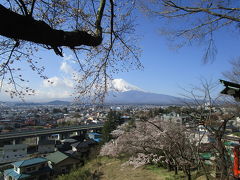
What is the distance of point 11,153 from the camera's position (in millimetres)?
22656

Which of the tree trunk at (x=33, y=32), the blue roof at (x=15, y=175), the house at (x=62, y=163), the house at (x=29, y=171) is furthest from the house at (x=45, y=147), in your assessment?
the tree trunk at (x=33, y=32)

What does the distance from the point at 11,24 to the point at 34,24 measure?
0.55 ft

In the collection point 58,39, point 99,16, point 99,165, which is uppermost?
point 99,16

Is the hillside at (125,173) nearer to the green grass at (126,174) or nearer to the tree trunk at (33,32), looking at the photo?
the green grass at (126,174)

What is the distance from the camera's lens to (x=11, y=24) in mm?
1293

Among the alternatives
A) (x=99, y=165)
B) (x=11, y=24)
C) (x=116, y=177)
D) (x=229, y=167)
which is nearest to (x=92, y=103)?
(x=11, y=24)

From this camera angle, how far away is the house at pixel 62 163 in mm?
16828

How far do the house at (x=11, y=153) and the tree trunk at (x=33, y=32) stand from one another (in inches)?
1017

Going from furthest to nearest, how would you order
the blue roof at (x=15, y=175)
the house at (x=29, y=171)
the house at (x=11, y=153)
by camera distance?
the house at (x=11, y=153) < the house at (x=29, y=171) < the blue roof at (x=15, y=175)

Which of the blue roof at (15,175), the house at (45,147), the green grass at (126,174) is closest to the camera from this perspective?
the green grass at (126,174)

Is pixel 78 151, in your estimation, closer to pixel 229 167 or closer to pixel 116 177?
pixel 116 177

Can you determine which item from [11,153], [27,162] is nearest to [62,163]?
[27,162]

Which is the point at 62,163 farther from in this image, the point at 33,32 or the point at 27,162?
the point at 33,32

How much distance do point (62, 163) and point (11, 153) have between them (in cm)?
998
